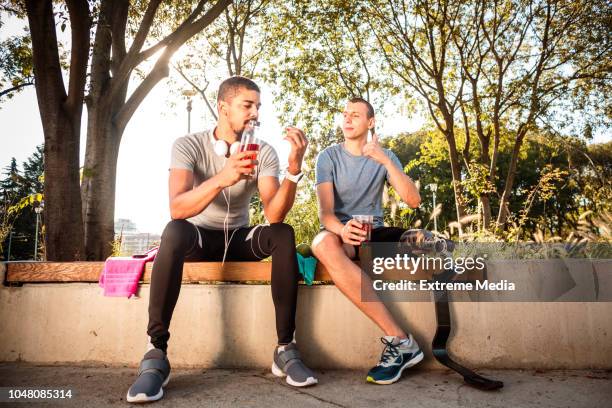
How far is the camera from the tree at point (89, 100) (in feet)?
15.7

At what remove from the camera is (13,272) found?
3.05 m

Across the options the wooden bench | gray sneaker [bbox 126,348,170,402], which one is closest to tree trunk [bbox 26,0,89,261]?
the wooden bench

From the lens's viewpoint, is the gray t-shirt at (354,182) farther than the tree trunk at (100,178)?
No

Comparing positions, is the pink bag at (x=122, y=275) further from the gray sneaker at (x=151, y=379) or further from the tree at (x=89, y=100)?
the tree at (x=89, y=100)

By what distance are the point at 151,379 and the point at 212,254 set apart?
890mm

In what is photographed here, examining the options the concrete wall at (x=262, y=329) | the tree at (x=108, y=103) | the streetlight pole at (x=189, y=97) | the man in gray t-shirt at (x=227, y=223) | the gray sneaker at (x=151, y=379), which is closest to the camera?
the gray sneaker at (x=151, y=379)

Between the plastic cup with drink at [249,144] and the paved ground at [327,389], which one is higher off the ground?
the plastic cup with drink at [249,144]

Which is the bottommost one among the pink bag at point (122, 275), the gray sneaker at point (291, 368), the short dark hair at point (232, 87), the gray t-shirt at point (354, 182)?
the gray sneaker at point (291, 368)

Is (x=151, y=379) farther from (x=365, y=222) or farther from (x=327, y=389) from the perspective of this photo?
(x=365, y=222)

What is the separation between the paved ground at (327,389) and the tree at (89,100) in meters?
2.37

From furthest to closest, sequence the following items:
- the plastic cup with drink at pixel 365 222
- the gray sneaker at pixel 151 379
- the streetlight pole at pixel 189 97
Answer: the streetlight pole at pixel 189 97
the plastic cup with drink at pixel 365 222
the gray sneaker at pixel 151 379

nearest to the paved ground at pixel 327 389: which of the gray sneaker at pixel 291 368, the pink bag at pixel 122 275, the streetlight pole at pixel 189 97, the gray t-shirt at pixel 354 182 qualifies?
the gray sneaker at pixel 291 368

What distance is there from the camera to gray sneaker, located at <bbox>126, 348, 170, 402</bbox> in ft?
7.03

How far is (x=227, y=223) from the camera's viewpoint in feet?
9.36
